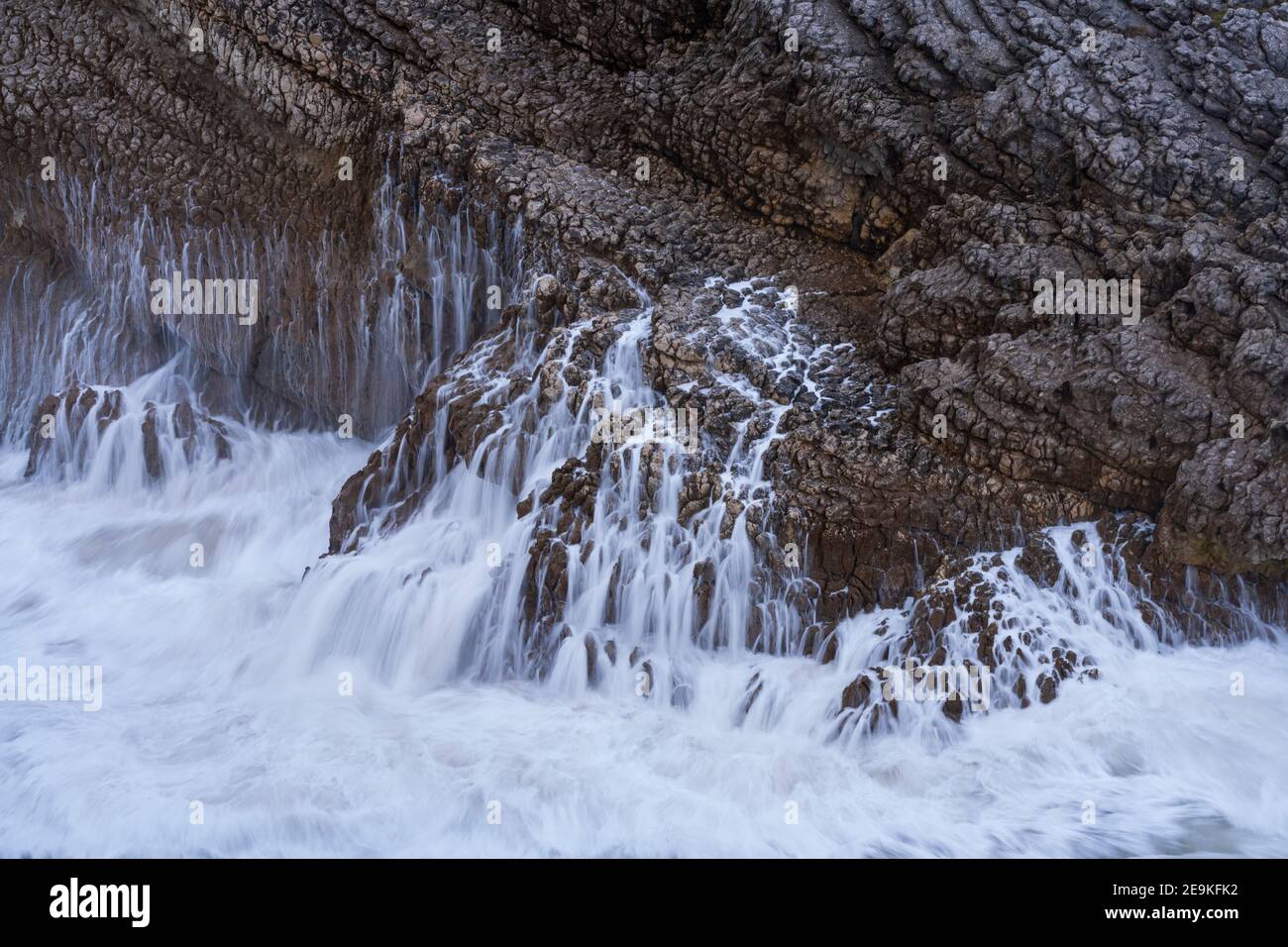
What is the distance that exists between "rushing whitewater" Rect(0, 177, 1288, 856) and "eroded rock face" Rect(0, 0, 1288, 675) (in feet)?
0.55

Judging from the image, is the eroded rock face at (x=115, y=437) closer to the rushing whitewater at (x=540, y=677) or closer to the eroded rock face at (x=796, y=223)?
the rushing whitewater at (x=540, y=677)

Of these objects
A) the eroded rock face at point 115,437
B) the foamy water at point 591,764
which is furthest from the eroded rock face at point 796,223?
the eroded rock face at point 115,437

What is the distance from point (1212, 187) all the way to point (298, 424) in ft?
31.5

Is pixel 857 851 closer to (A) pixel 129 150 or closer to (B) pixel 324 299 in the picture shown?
(B) pixel 324 299

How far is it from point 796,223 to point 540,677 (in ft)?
17.1

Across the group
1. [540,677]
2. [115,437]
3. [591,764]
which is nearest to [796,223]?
[540,677]

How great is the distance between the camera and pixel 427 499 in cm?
1112

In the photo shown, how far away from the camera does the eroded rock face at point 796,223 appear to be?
31.2 ft

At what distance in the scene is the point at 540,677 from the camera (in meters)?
9.68

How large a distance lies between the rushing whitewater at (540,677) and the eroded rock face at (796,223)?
167 millimetres

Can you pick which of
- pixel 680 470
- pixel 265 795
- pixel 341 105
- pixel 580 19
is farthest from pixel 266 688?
pixel 580 19

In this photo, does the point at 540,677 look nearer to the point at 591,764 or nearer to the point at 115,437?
the point at 591,764

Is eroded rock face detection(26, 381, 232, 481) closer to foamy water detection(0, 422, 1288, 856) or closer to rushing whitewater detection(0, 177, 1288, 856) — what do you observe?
rushing whitewater detection(0, 177, 1288, 856)

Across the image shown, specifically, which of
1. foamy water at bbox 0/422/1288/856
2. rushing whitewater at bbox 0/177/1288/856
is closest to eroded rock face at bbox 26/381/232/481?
rushing whitewater at bbox 0/177/1288/856
